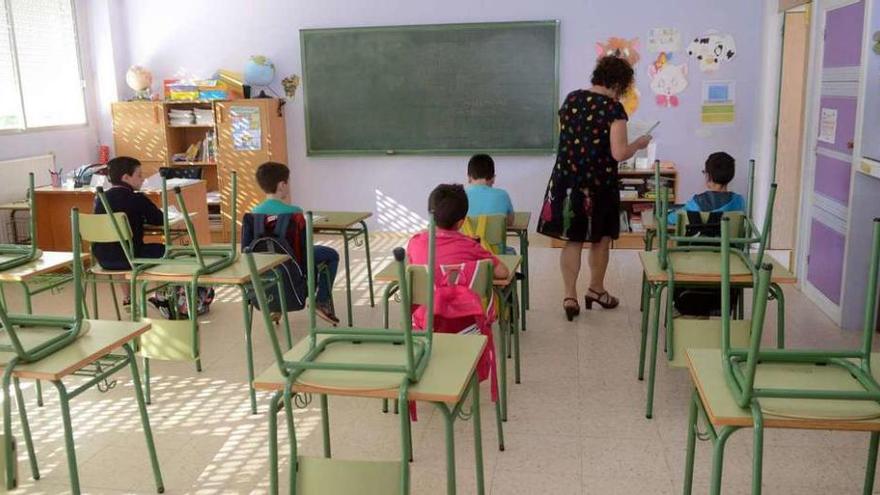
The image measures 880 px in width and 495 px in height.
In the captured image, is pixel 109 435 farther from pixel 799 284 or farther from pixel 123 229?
pixel 799 284

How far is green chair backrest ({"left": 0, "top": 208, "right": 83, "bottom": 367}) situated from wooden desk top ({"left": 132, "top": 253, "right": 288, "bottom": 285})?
2.49 feet

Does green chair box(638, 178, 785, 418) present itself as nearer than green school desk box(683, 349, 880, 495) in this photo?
No

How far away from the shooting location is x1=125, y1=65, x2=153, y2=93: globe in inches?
271

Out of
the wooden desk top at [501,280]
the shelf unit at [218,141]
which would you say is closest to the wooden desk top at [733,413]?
the wooden desk top at [501,280]

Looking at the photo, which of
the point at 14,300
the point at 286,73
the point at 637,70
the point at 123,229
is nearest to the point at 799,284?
the point at 637,70

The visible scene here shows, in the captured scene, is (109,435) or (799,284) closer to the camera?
(109,435)

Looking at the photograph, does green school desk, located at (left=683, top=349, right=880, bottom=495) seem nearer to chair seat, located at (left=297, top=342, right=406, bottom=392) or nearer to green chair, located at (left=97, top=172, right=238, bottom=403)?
chair seat, located at (left=297, top=342, right=406, bottom=392)

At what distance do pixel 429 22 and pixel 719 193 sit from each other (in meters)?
3.69

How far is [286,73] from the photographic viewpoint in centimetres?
695

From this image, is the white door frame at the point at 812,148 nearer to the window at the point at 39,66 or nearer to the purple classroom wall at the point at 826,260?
the purple classroom wall at the point at 826,260

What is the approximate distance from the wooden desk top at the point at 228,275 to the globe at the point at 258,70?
389 cm

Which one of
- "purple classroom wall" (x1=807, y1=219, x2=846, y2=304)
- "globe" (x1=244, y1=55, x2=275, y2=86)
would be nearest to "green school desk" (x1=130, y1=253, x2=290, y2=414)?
"purple classroom wall" (x1=807, y1=219, x2=846, y2=304)

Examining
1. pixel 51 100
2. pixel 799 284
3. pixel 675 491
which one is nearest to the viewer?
pixel 675 491

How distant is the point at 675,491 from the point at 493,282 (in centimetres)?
99
